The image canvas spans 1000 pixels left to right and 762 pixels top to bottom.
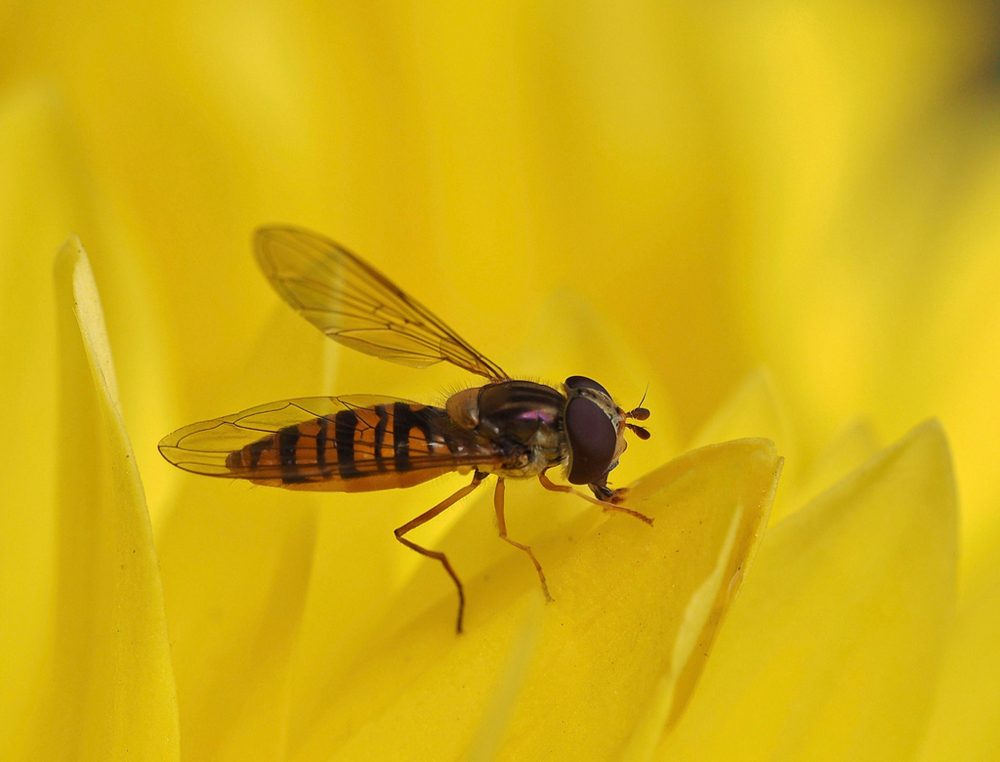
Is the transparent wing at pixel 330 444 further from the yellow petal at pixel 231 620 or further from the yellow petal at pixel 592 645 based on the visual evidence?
the yellow petal at pixel 592 645

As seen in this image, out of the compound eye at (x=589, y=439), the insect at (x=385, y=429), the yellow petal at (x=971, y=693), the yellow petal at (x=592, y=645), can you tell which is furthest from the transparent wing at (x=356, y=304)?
the yellow petal at (x=971, y=693)

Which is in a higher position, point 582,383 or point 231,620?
point 582,383

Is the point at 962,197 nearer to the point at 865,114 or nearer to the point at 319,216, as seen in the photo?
the point at 865,114

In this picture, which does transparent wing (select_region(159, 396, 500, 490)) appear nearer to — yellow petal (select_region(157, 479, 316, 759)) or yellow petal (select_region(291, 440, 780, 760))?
yellow petal (select_region(157, 479, 316, 759))

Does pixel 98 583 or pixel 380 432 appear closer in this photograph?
pixel 98 583

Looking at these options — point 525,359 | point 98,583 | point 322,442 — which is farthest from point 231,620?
point 525,359

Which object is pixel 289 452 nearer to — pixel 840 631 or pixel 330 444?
pixel 330 444

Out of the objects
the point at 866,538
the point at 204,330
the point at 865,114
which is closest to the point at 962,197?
the point at 865,114
